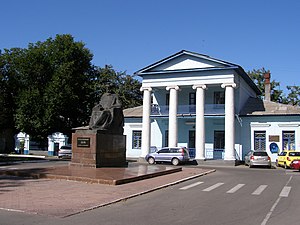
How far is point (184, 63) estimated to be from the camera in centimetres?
3472

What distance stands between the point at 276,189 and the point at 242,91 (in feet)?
78.2

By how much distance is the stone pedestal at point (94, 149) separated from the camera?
16.9m

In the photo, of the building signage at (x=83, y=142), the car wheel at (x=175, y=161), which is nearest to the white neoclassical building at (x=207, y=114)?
the car wheel at (x=175, y=161)

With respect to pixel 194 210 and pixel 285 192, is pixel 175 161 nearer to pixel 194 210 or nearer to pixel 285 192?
pixel 285 192

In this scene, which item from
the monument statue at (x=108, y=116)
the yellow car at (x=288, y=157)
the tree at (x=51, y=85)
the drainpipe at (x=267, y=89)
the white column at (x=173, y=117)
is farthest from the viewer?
the drainpipe at (x=267, y=89)

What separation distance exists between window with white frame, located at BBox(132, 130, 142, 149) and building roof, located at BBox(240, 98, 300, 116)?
36.7 ft

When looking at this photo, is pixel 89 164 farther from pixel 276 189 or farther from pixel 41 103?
pixel 41 103

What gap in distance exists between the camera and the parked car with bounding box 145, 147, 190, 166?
29.1 meters

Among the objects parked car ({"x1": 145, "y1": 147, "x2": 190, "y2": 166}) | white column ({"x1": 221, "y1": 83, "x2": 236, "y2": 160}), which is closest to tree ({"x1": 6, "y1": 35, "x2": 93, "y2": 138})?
parked car ({"x1": 145, "y1": 147, "x2": 190, "y2": 166})

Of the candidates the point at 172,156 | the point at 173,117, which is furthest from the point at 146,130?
the point at 172,156

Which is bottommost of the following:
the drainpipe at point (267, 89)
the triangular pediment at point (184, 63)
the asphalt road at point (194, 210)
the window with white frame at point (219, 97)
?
the asphalt road at point (194, 210)

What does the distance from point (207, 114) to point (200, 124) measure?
1.90 metres

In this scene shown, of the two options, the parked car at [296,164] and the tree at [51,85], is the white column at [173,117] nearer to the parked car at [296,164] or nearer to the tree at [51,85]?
the tree at [51,85]

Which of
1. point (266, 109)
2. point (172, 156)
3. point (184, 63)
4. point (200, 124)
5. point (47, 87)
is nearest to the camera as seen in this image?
point (172, 156)
